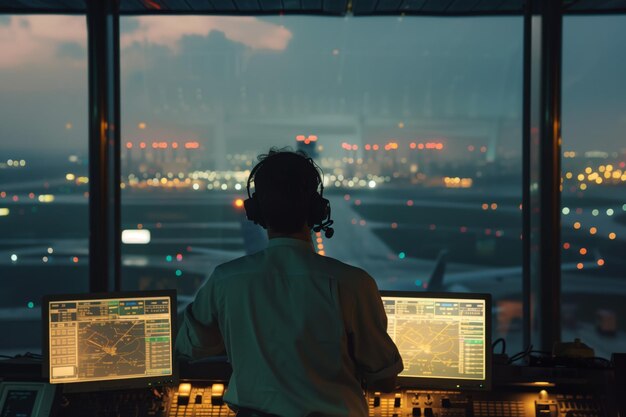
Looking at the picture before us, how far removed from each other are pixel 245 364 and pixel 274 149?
49 centimetres

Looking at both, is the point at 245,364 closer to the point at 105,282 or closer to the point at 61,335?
the point at 61,335

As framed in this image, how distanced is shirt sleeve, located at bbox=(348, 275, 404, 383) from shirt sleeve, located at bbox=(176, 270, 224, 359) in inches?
12.5

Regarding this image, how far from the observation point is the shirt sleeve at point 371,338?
151cm

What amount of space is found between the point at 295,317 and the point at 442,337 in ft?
3.82

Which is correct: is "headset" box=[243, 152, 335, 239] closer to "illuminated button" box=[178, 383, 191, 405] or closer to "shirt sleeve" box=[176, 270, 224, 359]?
"shirt sleeve" box=[176, 270, 224, 359]

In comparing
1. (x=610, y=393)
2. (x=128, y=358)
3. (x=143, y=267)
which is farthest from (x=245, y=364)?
(x=143, y=267)

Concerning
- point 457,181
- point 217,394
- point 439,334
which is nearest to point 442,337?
point 439,334

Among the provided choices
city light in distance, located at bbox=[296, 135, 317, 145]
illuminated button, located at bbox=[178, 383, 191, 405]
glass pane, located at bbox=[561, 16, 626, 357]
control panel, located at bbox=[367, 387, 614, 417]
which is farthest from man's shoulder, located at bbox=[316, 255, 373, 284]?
city light in distance, located at bbox=[296, 135, 317, 145]

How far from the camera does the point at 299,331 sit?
4.86ft

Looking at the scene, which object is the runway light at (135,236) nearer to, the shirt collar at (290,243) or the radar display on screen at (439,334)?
the radar display on screen at (439,334)

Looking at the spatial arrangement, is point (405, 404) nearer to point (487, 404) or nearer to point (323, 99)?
point (487, 404)

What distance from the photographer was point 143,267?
17625 millimetres

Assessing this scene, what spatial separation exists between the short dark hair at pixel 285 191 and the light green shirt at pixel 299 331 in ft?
0.15

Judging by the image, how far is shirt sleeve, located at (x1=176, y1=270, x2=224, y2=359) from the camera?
160cm
